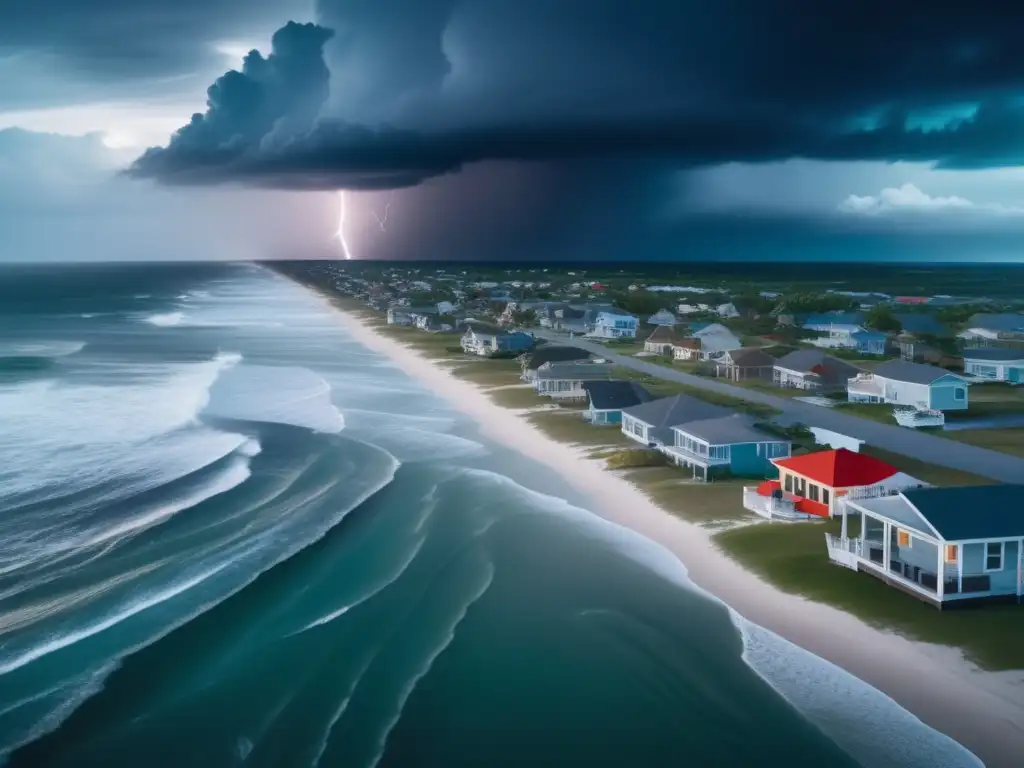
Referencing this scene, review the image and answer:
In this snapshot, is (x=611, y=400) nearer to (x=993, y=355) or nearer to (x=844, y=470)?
(x=844, y=470)

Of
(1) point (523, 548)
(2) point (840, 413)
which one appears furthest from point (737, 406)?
(1) point (523, 548)

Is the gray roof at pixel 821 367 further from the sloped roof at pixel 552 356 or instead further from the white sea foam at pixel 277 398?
the white sea foam at pixel 277 398

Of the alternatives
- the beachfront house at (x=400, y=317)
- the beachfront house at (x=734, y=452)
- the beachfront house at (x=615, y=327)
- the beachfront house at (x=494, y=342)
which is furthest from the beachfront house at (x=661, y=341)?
the beachfront house at (x=400, y=317)

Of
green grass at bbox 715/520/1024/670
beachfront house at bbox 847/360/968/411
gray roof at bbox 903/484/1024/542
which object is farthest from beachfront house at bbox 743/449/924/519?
beachfront house at bbox 847/360/968/411

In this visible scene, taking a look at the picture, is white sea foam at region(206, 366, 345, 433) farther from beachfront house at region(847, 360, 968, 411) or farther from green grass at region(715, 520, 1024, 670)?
beachfront house at region(847, 360, 968, 411)

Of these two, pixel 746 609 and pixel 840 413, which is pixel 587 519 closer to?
pixel 746 609

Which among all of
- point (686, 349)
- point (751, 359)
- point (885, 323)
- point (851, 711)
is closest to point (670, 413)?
point (851, 711)
